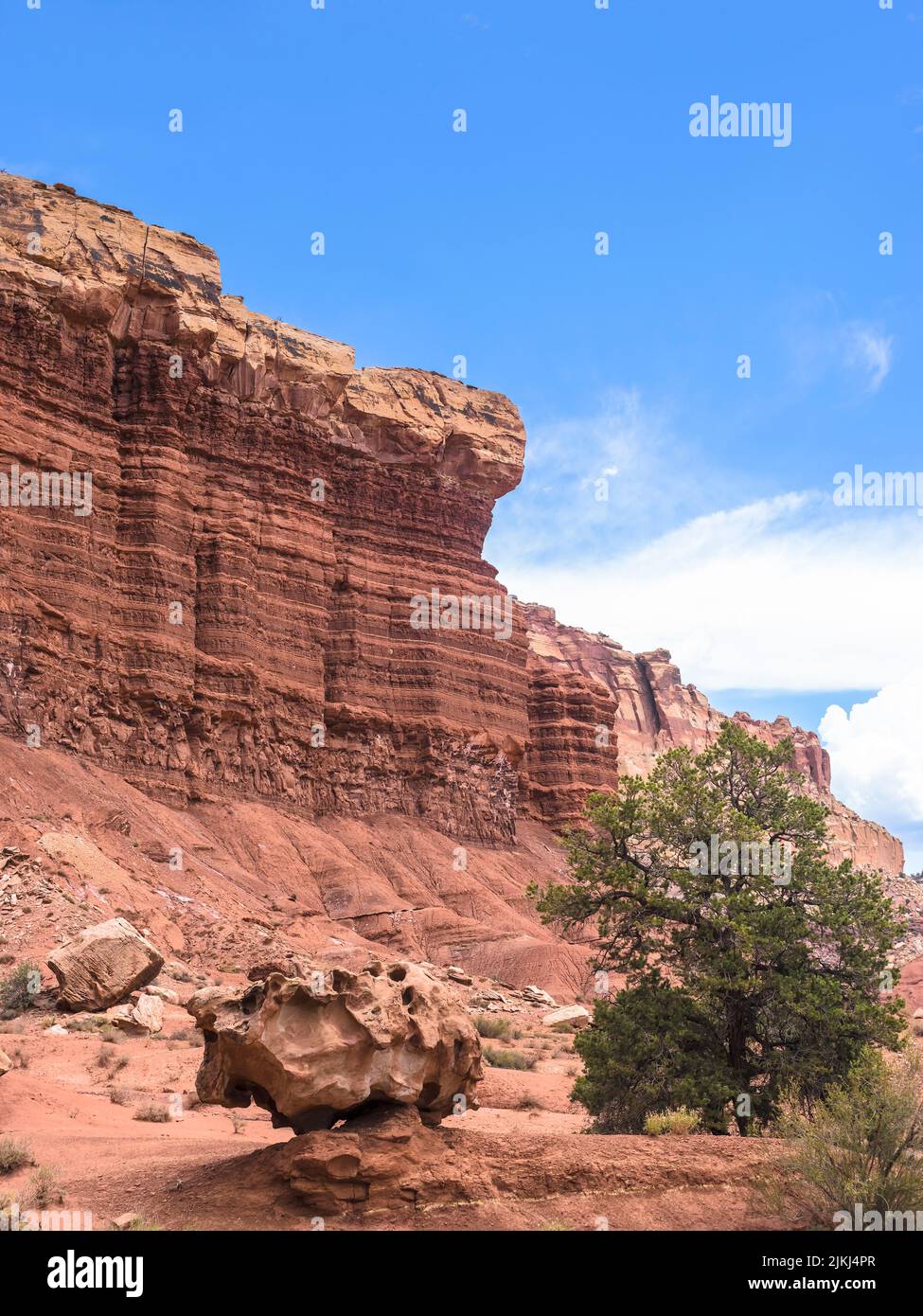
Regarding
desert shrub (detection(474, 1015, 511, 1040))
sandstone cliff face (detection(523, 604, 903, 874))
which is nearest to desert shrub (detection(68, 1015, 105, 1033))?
desert shrub (detection(474, 1015, 511, 1040))

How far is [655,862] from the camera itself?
1596 centimetres

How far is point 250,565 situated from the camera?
56500 millimetres

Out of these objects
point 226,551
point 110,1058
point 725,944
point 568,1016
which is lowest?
point 568,1016

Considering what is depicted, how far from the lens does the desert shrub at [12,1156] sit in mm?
11438

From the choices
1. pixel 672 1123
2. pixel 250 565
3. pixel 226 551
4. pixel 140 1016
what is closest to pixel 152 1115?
pixel 672 1123

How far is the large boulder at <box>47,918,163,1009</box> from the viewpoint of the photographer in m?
23.2

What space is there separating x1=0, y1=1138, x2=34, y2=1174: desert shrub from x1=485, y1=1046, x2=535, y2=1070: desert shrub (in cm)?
1334

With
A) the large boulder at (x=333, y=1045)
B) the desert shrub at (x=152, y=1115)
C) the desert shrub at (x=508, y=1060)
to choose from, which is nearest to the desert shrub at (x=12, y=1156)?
the large boulder at (x=333, y=1045)

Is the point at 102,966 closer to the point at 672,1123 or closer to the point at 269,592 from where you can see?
the point at 672,1123

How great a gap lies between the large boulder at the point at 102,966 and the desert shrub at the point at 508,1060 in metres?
7.67

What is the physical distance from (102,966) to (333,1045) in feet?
49.8

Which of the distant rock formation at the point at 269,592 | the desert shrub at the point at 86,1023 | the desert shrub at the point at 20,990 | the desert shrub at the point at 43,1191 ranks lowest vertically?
the desert shrub at the point at 86,1023

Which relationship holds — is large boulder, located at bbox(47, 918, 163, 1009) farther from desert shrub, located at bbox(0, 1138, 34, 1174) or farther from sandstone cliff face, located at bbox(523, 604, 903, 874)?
sandstone cliff face, located at bbox(523, 604, 903, 874)

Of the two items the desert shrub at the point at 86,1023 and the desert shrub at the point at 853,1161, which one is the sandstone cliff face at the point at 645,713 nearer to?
the desert shrub at the point at 86,1023
